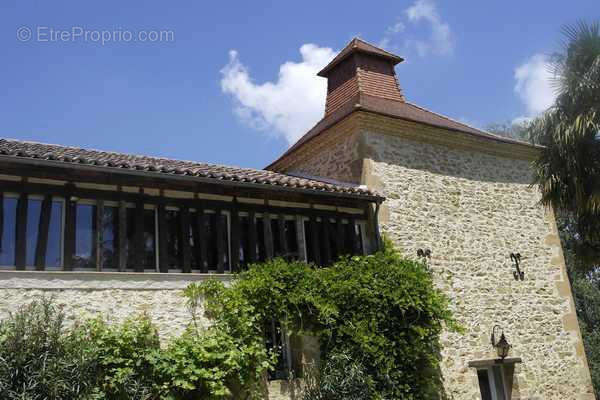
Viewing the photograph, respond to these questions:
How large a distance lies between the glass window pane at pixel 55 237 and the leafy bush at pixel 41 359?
0.95 metres

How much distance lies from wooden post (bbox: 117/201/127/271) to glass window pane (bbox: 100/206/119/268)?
2.9 inches

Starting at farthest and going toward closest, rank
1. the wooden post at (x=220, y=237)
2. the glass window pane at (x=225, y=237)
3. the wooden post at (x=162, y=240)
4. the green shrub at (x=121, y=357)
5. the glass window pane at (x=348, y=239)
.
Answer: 1. the glass window pane at (x=348, y=239)
2. the glass window pane at (x=225, y=237)
3. the wooden post at (x=220, y=237)
4. the wooden post at (x=162, y=240)
5. the green shrub at (x=121, y=357)

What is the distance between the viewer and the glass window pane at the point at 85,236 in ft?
31.0

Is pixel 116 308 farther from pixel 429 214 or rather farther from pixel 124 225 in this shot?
pixel 429 214

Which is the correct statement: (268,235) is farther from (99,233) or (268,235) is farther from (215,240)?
(99,233)

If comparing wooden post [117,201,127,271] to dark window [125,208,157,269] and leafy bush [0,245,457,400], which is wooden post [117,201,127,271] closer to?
dark window [125,208,157,269]

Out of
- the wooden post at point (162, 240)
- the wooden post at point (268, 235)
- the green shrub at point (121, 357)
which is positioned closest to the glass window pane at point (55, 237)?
the green shrub at point (121, 357)

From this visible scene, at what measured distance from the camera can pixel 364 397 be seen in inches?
408

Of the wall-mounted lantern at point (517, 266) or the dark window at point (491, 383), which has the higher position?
the wall-mounted lantern at point (517, 266)

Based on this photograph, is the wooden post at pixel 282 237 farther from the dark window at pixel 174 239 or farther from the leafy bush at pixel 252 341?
the dark window at pixel 174 239

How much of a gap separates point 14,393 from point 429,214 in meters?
9.75

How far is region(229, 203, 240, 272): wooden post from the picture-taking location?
10898mm

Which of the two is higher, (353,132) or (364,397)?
(353,132)

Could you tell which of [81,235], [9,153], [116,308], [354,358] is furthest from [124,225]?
[354,358]
